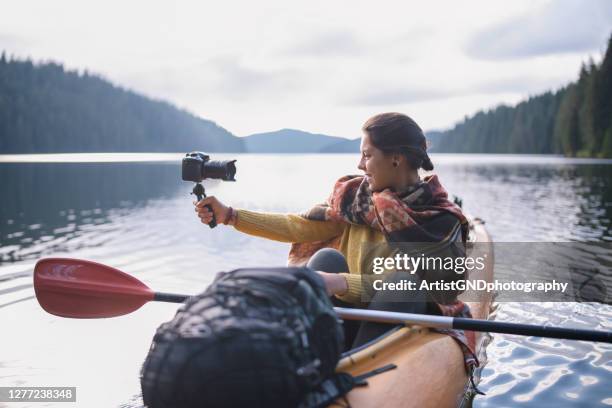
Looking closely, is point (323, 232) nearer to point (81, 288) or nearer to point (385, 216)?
point (385, 216)

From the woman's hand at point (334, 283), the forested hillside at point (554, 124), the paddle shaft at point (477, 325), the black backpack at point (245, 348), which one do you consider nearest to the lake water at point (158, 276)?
the woman's hand at point (334, 283)

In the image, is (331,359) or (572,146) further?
(572,146)

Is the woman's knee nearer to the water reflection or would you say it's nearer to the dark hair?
the dark hair

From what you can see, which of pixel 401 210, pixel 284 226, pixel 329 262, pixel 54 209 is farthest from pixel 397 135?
pixel 54 209

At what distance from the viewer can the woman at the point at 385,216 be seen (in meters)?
3.12

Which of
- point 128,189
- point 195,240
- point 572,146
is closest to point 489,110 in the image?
point 572,146

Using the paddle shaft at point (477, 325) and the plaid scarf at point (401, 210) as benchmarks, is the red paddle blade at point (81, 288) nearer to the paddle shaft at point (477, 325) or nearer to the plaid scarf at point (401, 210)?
the plaid scarf at point (401, 210)

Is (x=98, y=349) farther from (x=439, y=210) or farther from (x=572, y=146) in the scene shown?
Result: (x=572, y=146)

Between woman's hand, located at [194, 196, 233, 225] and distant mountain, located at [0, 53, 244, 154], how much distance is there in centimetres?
10053

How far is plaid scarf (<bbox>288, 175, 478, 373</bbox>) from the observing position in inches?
124

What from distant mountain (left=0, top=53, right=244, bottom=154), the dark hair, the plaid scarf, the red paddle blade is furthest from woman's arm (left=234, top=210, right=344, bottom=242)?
distant mountain (left=0, top=53, right=244, bottom=154)

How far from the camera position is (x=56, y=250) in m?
11.7

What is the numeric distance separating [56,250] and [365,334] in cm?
1029

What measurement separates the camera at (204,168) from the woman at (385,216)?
0.35 metres
